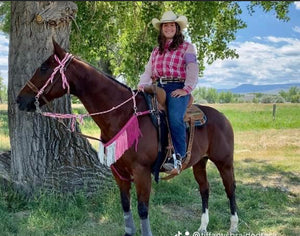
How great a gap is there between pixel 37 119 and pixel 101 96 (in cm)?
211

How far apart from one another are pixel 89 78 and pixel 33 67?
6.91 feet

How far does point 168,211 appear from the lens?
5977 millimetres

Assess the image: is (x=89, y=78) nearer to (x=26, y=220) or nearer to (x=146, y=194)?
(x=146, y=194)

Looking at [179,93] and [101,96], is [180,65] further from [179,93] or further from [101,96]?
[101,96]

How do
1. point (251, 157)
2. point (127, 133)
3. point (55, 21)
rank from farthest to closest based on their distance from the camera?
point (251, 157) → point (55, 21) → point (127, 133)

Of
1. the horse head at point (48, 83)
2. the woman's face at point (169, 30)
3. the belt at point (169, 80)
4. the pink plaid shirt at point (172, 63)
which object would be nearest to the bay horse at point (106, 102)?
the horse head at point (48, 83)

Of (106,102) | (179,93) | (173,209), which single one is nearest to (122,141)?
(106,102)

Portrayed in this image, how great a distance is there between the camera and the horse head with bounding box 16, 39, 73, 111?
13.4 ft

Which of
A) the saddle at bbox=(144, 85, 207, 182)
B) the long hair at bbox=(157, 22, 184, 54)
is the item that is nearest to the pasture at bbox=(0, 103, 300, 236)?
the saddle at bbox=(144, 85, 207, 182)

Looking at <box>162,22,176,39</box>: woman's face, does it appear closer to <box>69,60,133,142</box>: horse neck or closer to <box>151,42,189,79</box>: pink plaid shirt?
<box>151,42,189,79</box>: pink plaid shirt

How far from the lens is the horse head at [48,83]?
13.4 feet

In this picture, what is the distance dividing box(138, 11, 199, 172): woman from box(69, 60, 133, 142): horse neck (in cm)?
36

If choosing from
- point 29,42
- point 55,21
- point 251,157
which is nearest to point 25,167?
point 29,42

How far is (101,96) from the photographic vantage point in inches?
167
